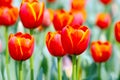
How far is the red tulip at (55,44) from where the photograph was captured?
2.00 meters

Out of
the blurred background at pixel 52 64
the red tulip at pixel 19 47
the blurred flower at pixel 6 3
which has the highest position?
the blurred flower at pixel 6 3

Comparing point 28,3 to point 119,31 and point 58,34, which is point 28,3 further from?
point 119,31

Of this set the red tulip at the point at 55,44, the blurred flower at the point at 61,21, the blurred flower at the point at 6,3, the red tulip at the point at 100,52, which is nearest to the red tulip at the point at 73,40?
the red tulip at the point at 55,44

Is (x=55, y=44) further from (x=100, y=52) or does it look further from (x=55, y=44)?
(x=100, y=52)

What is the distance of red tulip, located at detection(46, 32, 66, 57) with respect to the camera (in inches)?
78.5

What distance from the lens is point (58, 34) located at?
6.64ft

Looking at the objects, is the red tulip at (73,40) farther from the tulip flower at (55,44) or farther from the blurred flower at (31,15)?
the blurred flower at (31,15)

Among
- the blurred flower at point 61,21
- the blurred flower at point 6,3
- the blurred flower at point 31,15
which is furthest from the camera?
the blurred flower at point 6,3

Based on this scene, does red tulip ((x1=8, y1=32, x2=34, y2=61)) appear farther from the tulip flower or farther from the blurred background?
the blurred background

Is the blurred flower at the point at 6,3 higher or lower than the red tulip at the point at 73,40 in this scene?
higher

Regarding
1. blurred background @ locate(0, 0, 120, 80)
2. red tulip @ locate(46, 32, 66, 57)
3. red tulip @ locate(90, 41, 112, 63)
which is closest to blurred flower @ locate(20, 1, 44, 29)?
red tulip @ locate(46, 32, 66, 57)

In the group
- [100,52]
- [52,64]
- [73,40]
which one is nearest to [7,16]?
[52,64]

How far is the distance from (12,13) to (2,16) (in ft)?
0.25

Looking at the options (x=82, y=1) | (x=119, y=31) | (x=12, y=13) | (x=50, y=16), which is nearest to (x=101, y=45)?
(x=119, y=31)
